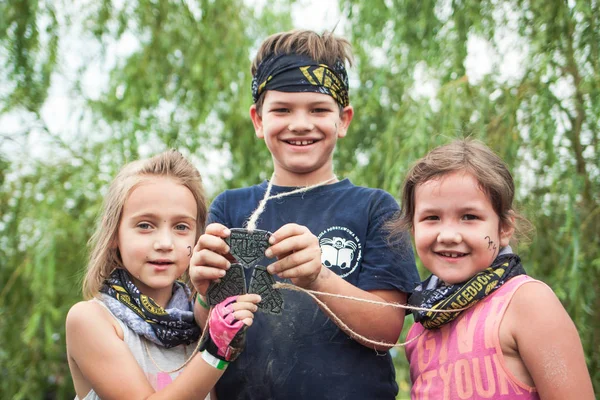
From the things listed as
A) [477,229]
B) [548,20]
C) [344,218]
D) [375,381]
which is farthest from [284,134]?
[548,20]

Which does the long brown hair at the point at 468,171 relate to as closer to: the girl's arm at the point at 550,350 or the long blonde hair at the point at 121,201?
the girl's arm at the point at 550,350

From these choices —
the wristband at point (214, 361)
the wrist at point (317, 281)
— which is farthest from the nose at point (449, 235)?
the wristband at point (214, 361)

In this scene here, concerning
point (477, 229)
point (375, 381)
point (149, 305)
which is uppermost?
point (477, 229)

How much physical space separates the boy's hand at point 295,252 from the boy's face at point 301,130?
0.46m

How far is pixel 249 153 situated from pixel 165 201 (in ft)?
7.84

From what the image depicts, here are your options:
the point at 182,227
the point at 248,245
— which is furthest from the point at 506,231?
the point at 182,227

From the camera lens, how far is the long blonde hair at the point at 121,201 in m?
2.07

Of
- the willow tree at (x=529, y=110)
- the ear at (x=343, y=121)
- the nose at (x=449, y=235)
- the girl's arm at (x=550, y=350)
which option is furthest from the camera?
the willow tree at (x=529, y=110)

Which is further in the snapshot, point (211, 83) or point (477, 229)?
point (211, 83)

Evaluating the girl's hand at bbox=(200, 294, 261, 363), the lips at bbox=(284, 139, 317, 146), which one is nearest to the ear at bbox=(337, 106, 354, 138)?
the lips at bbox=(284, 139, 317, 146)

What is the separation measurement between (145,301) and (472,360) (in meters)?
0.97

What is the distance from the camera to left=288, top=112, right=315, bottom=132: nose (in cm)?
205

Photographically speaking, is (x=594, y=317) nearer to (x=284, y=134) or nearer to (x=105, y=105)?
(x=284, y=134)

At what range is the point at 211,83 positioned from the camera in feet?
13.9
